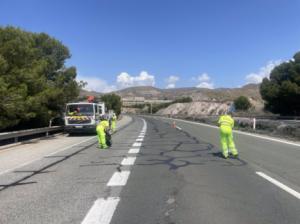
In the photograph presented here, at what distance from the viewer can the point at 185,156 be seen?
1556 cm

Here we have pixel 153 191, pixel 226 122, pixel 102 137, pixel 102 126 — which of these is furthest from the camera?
pixel 102 126

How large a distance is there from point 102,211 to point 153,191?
186 centimetres

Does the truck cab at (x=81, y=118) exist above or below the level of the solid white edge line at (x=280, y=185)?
above

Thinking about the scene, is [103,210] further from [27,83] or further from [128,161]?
[27,83]

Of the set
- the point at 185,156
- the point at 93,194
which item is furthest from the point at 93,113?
the point at 93,194

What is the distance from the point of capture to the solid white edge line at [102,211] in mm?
6625

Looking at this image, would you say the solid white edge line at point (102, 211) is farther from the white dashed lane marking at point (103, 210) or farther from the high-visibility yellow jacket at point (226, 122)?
the high-visibility yellow jacket at point (226, 122)

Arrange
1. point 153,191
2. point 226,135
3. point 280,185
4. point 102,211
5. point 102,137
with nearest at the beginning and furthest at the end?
point 102,211
point 153,191
point 280,185
point 226,135
point 102,137

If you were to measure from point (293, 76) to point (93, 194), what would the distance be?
63.3m

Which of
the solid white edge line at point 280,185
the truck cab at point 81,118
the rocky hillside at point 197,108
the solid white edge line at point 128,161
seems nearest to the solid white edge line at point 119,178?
the solid white edge line at point 128,161

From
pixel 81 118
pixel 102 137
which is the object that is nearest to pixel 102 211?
pixel 102 137

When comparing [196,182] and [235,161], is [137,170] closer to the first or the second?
[196,182]

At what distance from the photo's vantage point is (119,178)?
1050 centimetres

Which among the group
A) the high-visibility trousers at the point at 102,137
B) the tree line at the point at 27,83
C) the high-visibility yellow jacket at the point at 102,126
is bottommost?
the high-visibility trousers at the point at 102,137
